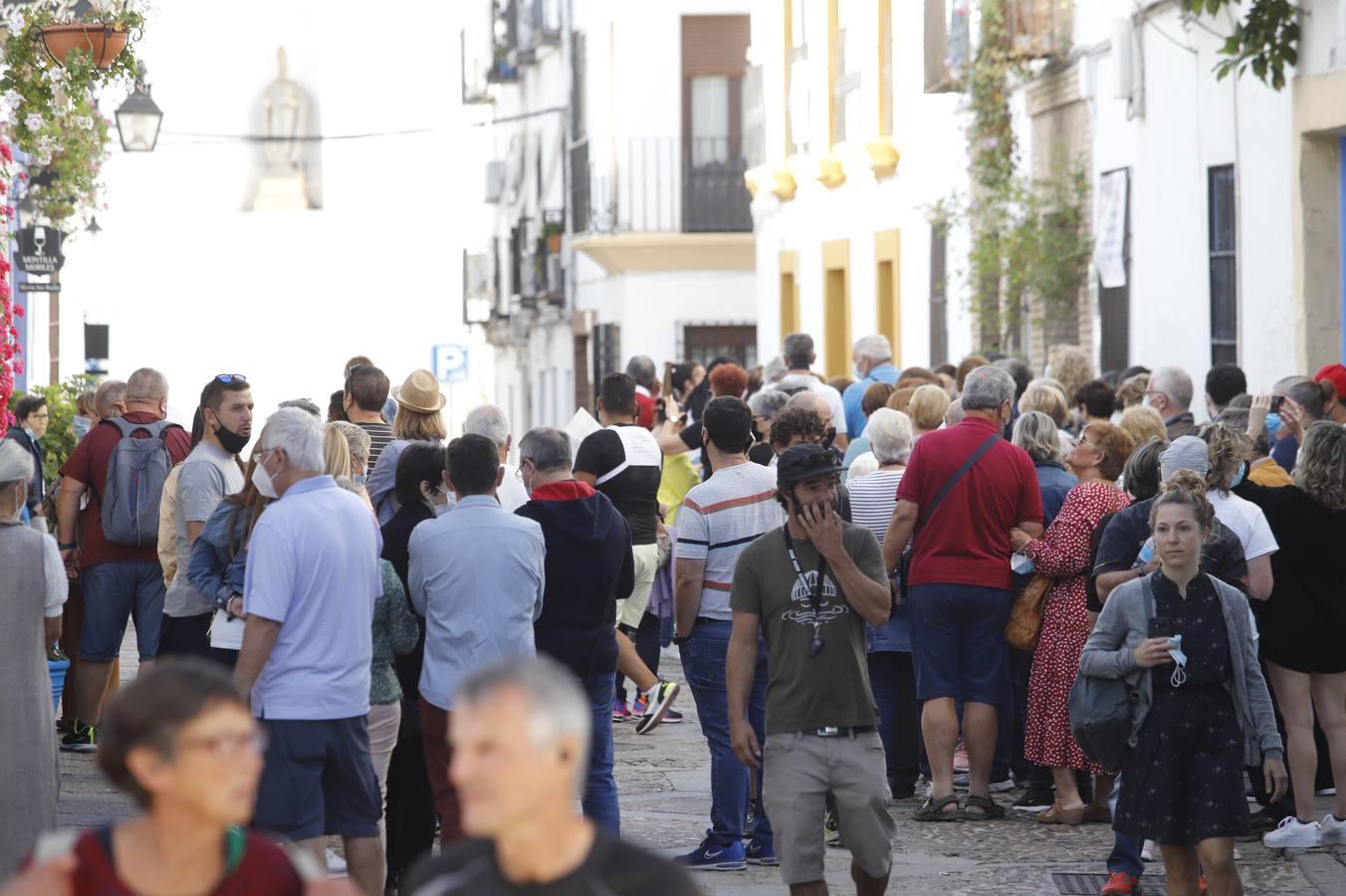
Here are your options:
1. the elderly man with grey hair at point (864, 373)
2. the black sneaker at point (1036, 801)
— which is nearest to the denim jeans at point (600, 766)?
the black sneaker at point (1036, 801)

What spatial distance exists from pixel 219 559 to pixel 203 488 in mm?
1017

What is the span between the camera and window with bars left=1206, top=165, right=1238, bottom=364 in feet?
48.5

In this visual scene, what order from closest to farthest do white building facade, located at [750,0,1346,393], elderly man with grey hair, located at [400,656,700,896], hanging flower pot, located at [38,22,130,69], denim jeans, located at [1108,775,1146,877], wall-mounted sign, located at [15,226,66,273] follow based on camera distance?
elderly man with grey hair, located at [400,656,700,896]
denim jeans, located at [1108,775,1146,877]
hanging flower pot, located at [38,22,130,69]
white building facade, located at [750,0,1346,393]
wall-mounted sign, located at [15,226,66,273]

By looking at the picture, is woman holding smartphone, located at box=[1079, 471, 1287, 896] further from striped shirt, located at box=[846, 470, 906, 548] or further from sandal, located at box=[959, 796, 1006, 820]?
striped shirt, located at box=[846, 470, 906, 548]

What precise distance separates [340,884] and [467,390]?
156 ft

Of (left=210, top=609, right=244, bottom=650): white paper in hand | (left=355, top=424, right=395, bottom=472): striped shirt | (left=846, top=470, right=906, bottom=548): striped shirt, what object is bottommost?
(left=210, top=609, right=244, bottom=650): white paper in hand

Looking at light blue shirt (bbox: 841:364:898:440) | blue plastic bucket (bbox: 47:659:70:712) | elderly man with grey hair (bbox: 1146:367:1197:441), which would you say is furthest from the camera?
light blue shirt (bbox: 841:364:898:440)

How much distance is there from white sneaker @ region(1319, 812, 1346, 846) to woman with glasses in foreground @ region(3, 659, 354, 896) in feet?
20.3

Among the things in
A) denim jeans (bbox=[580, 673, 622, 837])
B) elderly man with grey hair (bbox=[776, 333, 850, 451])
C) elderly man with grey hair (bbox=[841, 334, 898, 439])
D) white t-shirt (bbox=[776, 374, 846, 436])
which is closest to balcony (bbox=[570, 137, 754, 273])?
elderly man with grey hair (bbox=[776, 333, 850, 451])

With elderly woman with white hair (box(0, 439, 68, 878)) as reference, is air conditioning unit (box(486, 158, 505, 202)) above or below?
above

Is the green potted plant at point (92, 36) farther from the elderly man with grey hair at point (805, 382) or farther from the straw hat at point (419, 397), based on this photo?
the elderly man with grey hair at point (805, 382)

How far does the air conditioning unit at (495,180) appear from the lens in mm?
44719

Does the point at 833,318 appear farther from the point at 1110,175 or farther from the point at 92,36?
the point at 92,36

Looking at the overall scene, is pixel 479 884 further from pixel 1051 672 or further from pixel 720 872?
pixel 1051 672
